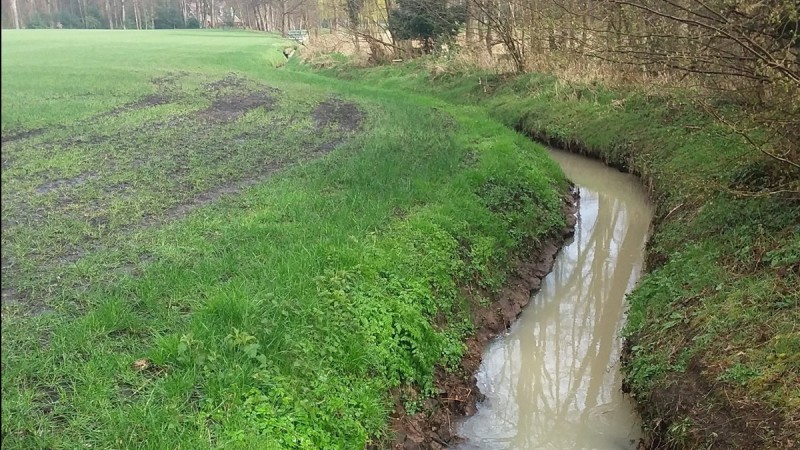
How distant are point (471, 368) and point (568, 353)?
1353mm

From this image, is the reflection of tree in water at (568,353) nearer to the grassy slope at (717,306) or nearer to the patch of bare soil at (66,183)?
the grassy slope at (717,306)

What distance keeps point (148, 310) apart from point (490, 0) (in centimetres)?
1672

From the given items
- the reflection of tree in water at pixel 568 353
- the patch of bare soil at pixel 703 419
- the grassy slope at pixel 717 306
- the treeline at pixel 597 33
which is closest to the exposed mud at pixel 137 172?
the treeline at pixel 597 33

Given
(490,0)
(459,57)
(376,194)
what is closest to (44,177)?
(376,194)

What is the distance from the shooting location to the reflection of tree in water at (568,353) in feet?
19.0

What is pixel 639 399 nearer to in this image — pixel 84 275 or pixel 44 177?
pixel 84 275

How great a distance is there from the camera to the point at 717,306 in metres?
5.70

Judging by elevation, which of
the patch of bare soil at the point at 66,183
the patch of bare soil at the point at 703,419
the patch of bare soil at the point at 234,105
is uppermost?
the patch of bare soil at the point at 234,105

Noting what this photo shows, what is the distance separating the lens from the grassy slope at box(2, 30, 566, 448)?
3822mm

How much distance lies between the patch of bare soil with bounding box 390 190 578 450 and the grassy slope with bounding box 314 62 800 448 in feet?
4.74

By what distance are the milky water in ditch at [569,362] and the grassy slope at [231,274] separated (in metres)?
0.67

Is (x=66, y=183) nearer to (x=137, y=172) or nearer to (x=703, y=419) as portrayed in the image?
(x=137, y=172)

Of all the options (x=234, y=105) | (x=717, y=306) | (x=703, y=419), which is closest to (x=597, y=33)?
(x=717, y=306)

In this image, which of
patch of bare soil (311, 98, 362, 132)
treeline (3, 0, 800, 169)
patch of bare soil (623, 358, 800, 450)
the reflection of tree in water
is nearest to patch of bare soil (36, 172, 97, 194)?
treeline (3, 0, 800, 169)
